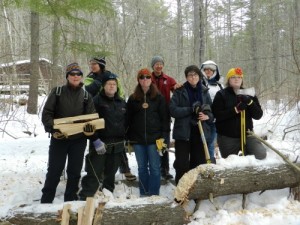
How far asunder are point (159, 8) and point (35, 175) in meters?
27.4

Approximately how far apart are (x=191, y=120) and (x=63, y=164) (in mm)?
1893

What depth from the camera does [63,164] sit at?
4.19 meters

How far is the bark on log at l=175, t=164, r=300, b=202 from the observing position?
4176 millimetres

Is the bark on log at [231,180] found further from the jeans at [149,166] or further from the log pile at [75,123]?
the log pile at [75,123]

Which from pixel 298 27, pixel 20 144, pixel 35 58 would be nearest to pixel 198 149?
pixel 20 144

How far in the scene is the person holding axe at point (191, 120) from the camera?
448 centimetres

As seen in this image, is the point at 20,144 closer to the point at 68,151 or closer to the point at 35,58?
the point at 68,151

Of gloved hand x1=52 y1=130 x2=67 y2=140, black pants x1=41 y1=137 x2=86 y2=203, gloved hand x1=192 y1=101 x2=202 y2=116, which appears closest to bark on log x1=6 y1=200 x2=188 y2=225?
black pants x1=41 y1=137 x2=86 y2=203

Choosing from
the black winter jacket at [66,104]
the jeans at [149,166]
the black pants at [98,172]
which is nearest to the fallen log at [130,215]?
the jeans at [149,166]

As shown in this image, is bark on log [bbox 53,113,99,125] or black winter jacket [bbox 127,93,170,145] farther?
black winter jacket [bbox 127,93,170,145]

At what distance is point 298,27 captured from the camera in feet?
49.4

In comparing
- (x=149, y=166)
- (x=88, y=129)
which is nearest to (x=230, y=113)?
(x=149, y=166)

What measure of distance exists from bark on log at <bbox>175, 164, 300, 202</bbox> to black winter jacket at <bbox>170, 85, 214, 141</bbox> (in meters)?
0.55

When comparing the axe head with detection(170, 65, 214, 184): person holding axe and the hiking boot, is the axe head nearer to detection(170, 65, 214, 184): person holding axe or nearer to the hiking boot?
detection(170, 65, 214, 184): person holding axe
